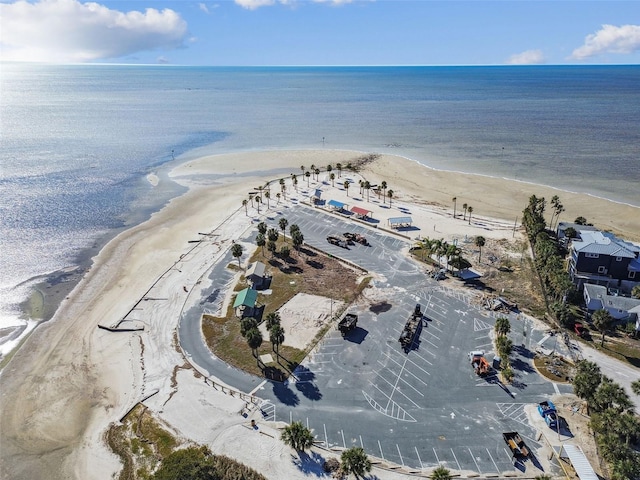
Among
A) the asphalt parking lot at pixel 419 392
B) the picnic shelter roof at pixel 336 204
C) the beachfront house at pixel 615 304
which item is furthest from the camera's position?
the picnic shelter roof at pixel 336 204

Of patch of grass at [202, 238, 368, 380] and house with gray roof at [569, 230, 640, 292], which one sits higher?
house with gray roof at [569, 230, 640, 292]

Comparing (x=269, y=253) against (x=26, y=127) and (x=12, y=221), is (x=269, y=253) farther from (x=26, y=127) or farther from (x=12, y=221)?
(x=26, y=127)

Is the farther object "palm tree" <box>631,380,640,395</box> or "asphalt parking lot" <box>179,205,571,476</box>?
"palm tree" <box>631,380,640,395</box>

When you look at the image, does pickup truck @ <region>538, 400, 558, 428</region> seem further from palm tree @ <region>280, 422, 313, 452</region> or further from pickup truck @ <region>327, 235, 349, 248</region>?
pickup truck @ <region>327, 235, 349, 248</region>

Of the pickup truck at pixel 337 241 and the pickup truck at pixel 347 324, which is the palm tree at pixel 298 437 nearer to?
the pickup truck at pixel 347 324

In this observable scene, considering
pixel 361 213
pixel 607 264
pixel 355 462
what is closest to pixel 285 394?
pixel 355 462

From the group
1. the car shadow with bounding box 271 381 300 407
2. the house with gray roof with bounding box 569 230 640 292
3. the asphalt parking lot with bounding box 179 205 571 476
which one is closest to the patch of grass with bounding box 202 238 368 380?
the car shadow with bounding box 271 381 300 407

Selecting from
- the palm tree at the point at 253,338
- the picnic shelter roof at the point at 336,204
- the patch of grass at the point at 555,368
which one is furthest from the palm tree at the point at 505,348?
the picnic shelter roof at the point at 336,204
